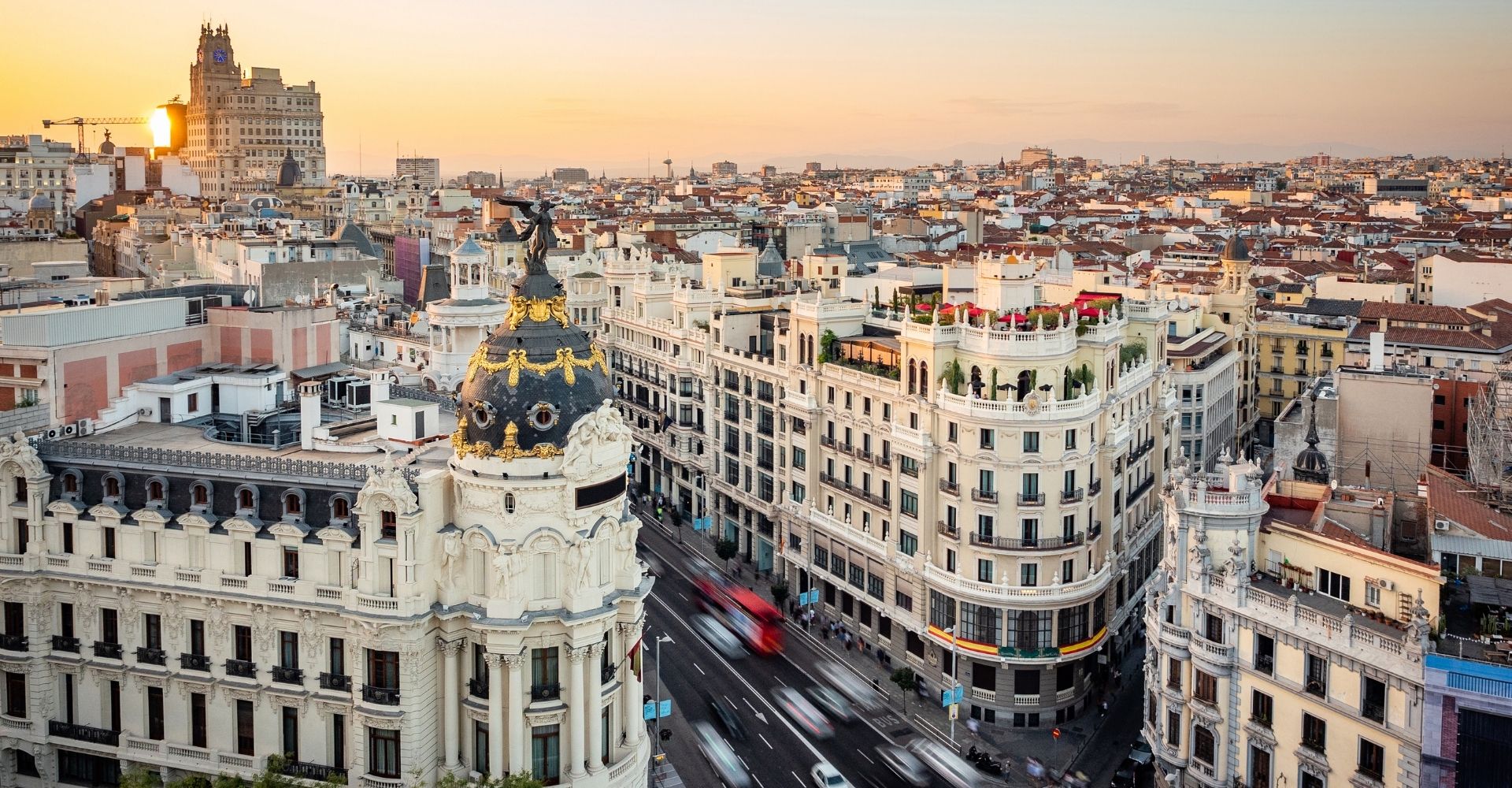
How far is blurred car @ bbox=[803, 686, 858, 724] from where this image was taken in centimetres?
8100

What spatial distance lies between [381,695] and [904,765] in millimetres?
31090

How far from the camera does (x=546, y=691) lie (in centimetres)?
5681

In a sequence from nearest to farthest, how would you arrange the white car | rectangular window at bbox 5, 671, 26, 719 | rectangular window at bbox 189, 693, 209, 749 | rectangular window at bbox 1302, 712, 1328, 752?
rectangular window at bbox 1302, 712, 1328, 752, rectangular window at bbox 189, 693, 209, 749, rectangular window at bbox 5, 671, 26, 719, the white car

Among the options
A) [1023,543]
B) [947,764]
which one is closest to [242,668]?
[947,764]

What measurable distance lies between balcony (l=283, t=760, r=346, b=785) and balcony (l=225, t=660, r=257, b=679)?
401cm

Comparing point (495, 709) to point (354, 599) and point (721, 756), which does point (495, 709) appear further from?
point (721, 756)

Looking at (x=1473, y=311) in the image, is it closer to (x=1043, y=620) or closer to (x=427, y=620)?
(x=1043, y=620)

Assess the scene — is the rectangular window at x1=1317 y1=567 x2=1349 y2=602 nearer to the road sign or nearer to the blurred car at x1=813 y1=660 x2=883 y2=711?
the road sign

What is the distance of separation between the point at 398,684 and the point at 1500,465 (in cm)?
5276

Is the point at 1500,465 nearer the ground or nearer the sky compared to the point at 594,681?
nearer the sky

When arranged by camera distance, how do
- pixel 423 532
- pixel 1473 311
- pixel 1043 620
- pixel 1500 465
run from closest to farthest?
pixel 423 532 → pixel 1500 465 → pixel 1043 620 → pixel 1473 311

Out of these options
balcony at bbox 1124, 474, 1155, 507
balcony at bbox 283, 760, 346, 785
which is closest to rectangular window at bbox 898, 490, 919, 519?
balcony at bbox 1124, 474, 1155, 507

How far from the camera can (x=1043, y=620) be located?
265 ft

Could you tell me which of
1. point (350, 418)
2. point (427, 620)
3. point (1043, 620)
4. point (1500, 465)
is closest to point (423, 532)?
point (427, 620)
